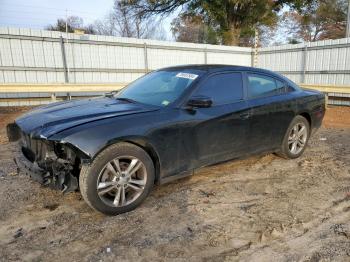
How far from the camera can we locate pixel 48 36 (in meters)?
11.4

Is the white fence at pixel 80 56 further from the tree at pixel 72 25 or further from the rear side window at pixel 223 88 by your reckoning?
the tree at pixel 72 25

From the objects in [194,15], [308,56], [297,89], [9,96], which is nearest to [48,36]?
[9,96]

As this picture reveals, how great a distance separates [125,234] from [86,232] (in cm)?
39

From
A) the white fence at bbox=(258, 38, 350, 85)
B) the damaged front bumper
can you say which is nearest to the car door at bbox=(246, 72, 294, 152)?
the damaged front bumper

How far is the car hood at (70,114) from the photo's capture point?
3213mm

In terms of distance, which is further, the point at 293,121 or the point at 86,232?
the point at 293,121

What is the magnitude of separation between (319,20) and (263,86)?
35599 millimetres

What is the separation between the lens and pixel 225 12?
19.8 meters

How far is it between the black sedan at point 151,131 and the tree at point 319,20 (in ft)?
62.5

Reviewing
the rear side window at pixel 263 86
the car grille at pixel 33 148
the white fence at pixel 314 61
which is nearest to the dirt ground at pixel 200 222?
the car grille at pixel 33 148

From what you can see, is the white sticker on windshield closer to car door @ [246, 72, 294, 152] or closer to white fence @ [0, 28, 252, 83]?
car door @ [246, 72, 294, 152]

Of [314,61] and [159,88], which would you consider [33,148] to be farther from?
[314,61]

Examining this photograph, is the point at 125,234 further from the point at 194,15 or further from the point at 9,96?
the point at 194,15

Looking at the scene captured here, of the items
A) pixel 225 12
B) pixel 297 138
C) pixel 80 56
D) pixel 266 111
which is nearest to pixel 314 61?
pixel 225 12
